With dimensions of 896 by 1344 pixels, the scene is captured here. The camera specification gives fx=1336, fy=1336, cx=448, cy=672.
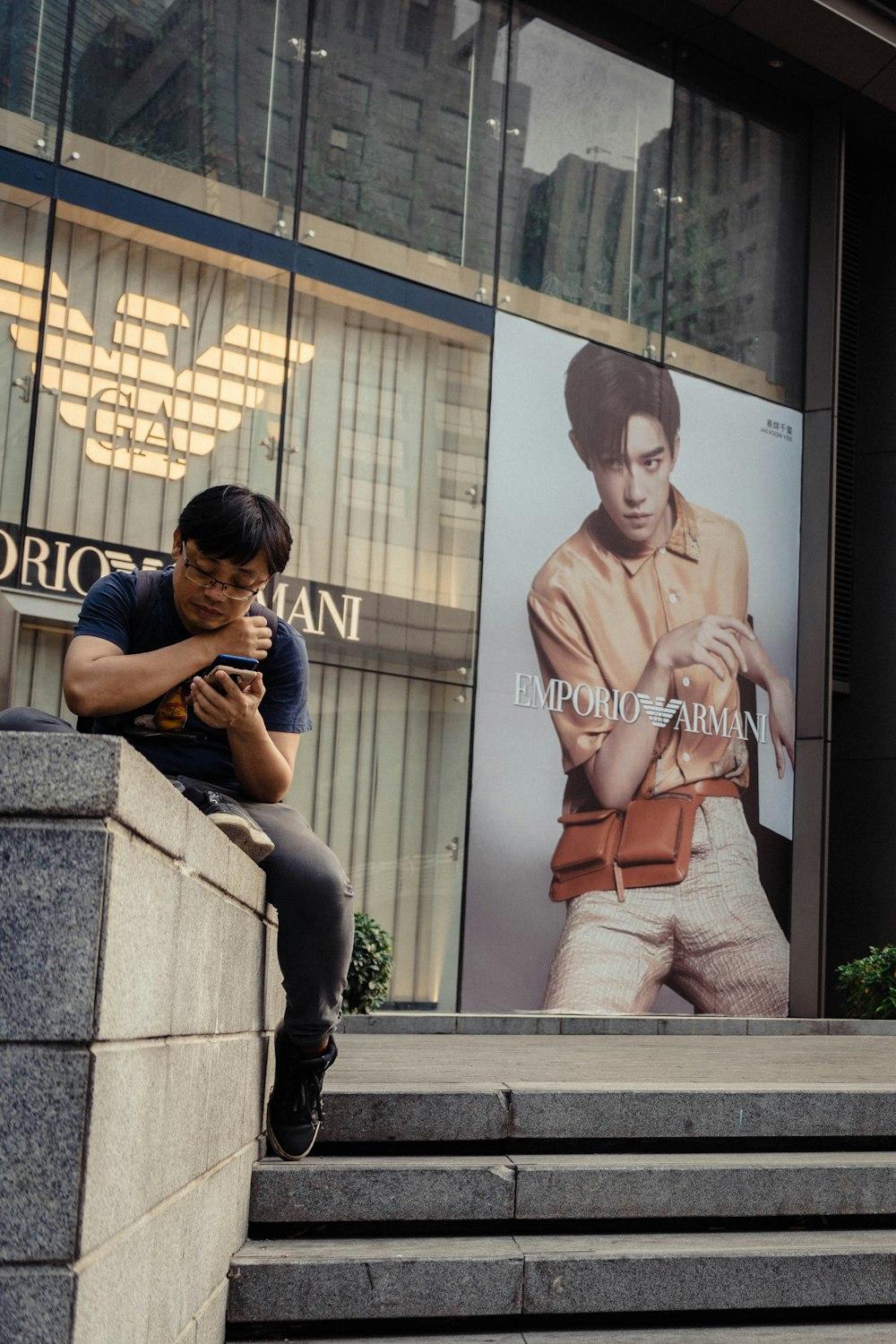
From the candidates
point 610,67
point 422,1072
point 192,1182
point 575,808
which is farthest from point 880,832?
point 192,1182

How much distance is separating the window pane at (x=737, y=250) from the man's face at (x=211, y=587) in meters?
9.09

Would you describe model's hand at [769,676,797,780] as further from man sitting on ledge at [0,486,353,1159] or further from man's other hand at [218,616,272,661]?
man's other hand at [218,616,272,661]

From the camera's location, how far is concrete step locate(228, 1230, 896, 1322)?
321 cm

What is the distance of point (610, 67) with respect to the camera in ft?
38.4

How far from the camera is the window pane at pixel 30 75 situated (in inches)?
337

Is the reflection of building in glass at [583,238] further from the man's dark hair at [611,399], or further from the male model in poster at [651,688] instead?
the male model in poster at [651,688]

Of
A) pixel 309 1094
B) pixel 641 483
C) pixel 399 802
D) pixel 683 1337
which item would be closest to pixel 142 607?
pixel 309 1094

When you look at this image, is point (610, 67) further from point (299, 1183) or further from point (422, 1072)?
point (299, 1183)

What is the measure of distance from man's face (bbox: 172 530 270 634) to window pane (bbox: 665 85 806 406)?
9095mm

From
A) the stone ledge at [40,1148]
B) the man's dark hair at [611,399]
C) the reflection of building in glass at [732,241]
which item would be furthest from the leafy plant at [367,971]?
the stone ledge at [40,1148]

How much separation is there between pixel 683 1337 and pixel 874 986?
7.82 m

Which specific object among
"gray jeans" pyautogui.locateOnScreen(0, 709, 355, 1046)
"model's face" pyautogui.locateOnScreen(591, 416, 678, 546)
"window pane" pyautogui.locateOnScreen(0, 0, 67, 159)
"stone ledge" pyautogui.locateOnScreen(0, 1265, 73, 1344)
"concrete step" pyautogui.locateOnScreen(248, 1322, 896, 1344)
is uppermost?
"window pane" pyautogui.locateOnScreen(0, 0, 67, 159)

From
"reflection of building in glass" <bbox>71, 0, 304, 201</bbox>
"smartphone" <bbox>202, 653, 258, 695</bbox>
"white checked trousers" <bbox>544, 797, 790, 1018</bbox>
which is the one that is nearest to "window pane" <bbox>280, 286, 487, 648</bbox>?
"reflection of building in glass" <bbox>71, 0, 304, 201</bbox>

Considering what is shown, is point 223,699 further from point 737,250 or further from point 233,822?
point 737,250
